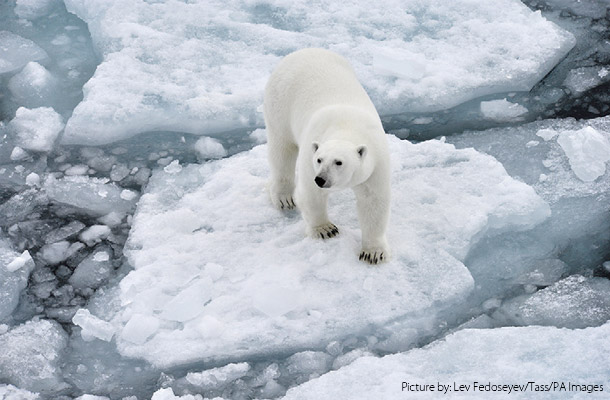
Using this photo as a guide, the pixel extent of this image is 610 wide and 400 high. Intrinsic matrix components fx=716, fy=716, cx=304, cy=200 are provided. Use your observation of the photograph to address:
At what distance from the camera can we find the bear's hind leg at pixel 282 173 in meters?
3.64

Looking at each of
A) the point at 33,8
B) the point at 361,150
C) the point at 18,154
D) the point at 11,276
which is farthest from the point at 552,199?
the point at 33,8

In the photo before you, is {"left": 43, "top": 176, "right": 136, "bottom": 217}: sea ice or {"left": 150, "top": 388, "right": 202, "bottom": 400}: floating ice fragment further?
{"left": 43, "top": 176, "right": 136, "bottom": 217}: sea ice

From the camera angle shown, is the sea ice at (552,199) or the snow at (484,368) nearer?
the snow at (484,368)

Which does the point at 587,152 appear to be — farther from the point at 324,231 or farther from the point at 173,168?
the point at 173,168

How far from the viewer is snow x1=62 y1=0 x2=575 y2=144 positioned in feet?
14.6

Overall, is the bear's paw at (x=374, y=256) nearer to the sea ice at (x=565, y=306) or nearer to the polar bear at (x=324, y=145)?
the polar bear at (x=324, y=145)

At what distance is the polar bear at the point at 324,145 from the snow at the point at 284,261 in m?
0.15

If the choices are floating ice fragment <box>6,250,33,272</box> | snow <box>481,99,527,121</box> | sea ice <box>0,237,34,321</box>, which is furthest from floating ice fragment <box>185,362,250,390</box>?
snow <box>481,99,527,121</box>

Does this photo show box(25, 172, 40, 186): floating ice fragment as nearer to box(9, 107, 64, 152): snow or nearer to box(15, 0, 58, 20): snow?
box(9, 107, 64, 152): snow

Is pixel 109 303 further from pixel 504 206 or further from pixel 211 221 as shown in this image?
pixel 504 206

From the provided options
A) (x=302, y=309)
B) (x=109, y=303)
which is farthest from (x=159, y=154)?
(x=302, y=309)

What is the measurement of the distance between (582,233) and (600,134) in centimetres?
75

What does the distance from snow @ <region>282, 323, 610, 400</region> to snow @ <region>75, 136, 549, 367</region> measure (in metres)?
0.20

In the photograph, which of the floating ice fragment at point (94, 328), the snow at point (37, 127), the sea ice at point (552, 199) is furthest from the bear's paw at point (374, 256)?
the snow at point (37, 127)
